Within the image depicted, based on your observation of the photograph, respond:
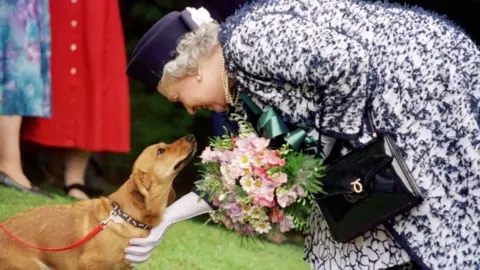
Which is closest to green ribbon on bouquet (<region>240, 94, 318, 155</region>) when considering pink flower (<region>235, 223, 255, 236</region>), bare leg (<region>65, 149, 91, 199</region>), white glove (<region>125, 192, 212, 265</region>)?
pink flower (<region>235, 223, 255, 236</region>)

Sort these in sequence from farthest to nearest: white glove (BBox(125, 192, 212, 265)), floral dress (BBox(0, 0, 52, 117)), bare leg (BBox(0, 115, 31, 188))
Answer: bare leg (BBox(0, 115, 31, 188))
floral dress (BBox(0, 0, 52, 117))
white glove (BBox(125, 192, 212, 265))

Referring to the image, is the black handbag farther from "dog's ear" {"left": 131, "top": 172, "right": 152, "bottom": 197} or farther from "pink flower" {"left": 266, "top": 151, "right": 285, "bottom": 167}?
"dog's ear" {"left": 131, "top": 172, "right": 152, "bottom": 197}

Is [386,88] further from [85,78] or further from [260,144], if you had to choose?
[85,78]

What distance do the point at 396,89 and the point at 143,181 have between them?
3.76 ft

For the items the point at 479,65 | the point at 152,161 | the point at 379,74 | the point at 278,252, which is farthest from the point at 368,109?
the point at 278,252

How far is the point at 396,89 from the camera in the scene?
178 centimetres

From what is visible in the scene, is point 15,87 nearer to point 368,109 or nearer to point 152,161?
point 152,161

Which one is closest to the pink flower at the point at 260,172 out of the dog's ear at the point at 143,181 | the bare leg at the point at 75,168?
the dog's ear at the point at 143,181

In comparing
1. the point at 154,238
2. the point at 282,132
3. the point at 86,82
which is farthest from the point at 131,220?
the point at 282,132

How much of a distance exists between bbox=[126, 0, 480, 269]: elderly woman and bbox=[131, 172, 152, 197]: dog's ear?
888mm

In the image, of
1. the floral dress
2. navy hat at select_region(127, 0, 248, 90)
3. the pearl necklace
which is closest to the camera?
the pearl necklace

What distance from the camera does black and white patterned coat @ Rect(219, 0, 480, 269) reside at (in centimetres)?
172

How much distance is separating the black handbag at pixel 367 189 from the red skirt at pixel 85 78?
4.99 ft

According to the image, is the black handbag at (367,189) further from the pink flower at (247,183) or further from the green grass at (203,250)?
the green grass at (203,250)
